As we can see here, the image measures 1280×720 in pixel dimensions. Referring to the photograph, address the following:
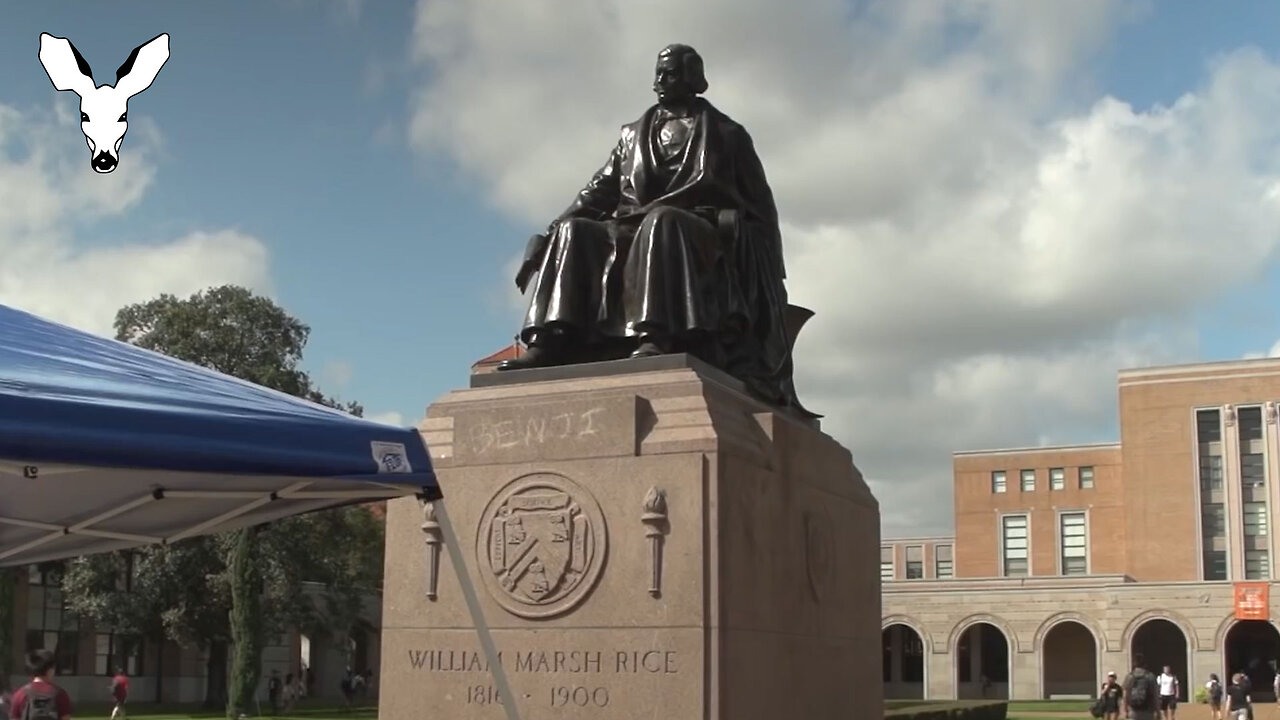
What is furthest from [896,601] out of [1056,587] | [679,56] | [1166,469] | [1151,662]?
[679,56]

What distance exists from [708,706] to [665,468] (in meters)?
1.38

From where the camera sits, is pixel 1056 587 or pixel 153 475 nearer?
pixel 153 475

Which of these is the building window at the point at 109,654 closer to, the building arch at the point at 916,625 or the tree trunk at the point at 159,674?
the tree trunk at the point at 159,674

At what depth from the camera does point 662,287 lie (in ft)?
30.2

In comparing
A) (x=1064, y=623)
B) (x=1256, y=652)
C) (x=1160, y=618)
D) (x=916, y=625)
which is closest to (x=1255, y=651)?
(x=1256, y=652)

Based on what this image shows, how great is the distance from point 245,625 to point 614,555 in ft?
93.3

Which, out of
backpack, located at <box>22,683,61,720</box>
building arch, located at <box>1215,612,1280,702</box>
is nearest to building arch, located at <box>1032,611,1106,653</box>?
building arch, located at <box>1215,612,1280,702</box>

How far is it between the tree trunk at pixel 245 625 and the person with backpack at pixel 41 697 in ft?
84.8

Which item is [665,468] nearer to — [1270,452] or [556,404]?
[556,404]

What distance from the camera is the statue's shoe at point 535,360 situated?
941 centimetres

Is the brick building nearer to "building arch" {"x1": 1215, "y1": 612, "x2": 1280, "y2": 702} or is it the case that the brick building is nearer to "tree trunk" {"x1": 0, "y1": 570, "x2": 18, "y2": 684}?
"building arch" {"x1": 1215, "y1": 612, "x2": 1280, "y2": 702}

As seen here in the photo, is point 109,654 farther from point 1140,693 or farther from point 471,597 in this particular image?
point 471,597

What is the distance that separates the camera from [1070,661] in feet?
226

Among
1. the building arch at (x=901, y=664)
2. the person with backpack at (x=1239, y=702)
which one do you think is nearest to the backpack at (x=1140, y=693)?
the person with backpack at (x=1239, y=702)
